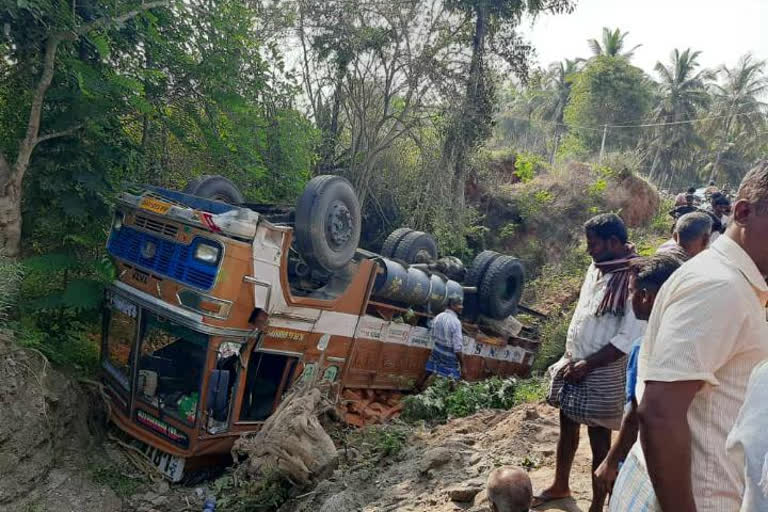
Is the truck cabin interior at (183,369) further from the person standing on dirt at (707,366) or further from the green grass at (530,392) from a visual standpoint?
the person standing on dirt at (707,366)

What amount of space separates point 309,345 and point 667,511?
4109 mm

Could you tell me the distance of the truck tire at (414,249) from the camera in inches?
281

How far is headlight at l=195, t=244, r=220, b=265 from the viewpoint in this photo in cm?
429

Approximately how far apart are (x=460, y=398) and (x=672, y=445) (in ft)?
15.5

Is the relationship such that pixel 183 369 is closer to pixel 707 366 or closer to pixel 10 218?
pixel 10 218

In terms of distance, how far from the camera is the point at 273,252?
465 centimetres

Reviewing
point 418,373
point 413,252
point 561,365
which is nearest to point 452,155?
point 413,252

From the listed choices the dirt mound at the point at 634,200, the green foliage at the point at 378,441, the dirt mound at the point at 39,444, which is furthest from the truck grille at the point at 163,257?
the dirt mound at the point at 634,200

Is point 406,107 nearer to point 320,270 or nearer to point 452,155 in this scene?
point 452,155

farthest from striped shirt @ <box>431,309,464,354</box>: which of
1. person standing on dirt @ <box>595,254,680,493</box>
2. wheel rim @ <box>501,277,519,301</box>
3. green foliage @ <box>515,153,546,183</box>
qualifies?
green foliage @ <box>515,153,546,183</box>

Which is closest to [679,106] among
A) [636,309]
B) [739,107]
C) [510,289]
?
[739,107]

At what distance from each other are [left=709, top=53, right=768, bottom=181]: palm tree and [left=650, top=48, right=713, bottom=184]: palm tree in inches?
71.0

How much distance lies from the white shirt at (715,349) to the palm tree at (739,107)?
3939cm

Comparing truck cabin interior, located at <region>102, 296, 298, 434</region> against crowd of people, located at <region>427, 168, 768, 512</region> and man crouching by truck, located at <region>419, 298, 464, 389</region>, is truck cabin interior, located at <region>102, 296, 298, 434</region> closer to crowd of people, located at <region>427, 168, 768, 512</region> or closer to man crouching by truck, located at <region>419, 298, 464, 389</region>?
man crouching by truck, located at <region>419, 298, 464, 389</region>
